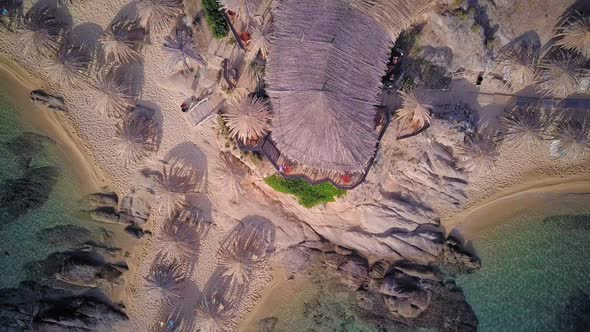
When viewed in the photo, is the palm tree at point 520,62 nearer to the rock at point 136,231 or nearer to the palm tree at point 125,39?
the palm tree at point 125,39

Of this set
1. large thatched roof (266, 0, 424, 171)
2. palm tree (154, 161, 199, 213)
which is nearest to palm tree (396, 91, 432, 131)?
large thatched roof (266, 0, 424, 171)

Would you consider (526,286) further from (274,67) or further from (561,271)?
(274,67)

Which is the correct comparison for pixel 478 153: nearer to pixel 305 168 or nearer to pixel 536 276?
pixel 536 276

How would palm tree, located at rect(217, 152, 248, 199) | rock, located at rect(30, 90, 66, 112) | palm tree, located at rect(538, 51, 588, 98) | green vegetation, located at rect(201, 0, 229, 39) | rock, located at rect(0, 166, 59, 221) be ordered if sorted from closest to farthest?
green vegetation, located at rect(201, 0, 229, 39)
palm tree, located at rect(538, 51, 588, 98)
palm tree, located at rect(217, 152, 248, 199)
rock, located at rect(30, 90, 66, 112)
rock, located at rect(0, 166, 59, 221)

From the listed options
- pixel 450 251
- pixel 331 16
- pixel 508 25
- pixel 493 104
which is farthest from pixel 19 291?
pixel 508 25

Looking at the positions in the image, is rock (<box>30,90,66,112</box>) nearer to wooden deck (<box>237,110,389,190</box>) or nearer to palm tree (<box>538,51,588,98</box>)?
wooden deck (<box>237,110,389,190</box>)

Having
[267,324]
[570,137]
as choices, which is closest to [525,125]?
[570,137]

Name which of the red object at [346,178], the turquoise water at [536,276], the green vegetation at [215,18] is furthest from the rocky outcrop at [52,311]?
the turquoise water at [536,276]
